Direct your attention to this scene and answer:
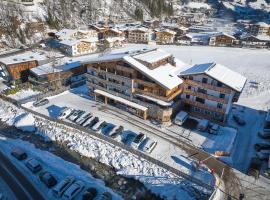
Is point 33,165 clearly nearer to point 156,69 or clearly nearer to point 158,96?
point 158,96

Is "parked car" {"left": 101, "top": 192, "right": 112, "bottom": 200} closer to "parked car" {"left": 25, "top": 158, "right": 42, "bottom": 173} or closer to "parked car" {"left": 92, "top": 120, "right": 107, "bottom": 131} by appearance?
"parked car" {"left": 25, "top": 158, "right": 42, "bottom": 173}

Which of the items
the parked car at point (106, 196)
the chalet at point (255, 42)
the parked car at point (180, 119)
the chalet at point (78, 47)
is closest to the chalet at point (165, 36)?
the chalet at point (255, 42)

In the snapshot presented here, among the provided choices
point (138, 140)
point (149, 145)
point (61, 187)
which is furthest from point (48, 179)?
point (149, 145)

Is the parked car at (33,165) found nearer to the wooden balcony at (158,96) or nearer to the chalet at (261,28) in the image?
the wooden balcony at (158,96)

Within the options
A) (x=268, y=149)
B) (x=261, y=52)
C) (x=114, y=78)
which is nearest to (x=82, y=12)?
(x=261, y=52)

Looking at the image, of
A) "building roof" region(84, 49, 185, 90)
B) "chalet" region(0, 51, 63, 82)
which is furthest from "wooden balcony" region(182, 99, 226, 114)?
"chalet" region(0, 51, 63, 82)

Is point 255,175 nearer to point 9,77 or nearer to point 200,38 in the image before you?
point 9,77
